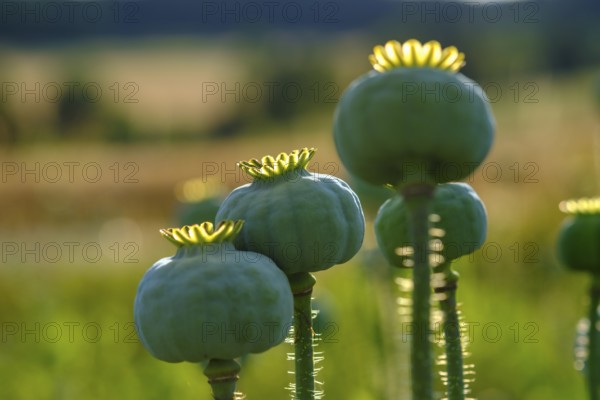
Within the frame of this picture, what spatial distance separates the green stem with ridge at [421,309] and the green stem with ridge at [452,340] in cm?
36

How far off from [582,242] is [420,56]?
0.99 metres

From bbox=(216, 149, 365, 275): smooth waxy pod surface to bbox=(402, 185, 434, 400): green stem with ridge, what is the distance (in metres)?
0.28

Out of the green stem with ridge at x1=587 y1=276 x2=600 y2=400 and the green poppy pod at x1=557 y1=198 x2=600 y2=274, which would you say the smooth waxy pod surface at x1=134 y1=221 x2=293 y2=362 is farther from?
the green poppy pod at x1=557 y1=198 x2=600 y2=274

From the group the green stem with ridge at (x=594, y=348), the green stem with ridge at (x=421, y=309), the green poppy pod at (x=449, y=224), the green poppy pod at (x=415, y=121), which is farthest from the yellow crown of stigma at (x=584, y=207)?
the green stem with ridge at (x=421, y=309)

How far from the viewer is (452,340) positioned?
4.33ft

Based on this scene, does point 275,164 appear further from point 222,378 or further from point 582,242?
point 582,242

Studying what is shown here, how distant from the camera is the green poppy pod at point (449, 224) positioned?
136 cm

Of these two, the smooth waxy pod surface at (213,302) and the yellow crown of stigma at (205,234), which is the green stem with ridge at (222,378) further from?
the yellow crown of stigma at (205,234)

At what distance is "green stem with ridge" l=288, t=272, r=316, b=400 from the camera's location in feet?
3.90

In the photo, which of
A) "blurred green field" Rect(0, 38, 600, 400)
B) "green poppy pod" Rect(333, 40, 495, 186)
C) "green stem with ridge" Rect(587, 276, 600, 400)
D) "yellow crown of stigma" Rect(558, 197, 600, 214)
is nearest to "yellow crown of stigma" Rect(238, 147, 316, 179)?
"green poppy pod" Rect(333, 40, 495, 186)

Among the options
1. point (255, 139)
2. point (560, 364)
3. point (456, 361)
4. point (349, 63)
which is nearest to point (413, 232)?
point (456, 361)

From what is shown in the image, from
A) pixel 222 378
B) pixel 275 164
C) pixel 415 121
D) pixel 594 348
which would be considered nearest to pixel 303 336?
pixel 222 378

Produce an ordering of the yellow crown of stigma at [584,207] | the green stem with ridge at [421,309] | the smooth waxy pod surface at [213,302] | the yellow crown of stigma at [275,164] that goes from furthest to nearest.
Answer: the yellow crown of stigma at [584,207], the yellow crown of stigma at [275,164], the smooth waxy pod surface at [213,302], the green stem with ridge at [421,309]

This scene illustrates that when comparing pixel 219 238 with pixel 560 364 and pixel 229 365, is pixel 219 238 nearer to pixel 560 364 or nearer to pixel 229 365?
pixel 229 365
